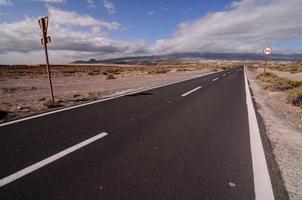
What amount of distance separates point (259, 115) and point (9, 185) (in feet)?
25.1

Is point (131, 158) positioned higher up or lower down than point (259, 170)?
higher up

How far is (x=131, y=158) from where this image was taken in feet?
14.3

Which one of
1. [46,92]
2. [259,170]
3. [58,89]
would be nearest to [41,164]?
[259,170]

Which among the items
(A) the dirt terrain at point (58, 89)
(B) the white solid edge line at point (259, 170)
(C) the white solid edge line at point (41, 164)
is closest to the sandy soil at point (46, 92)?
(A) the dirt terrain at point (58, 89)

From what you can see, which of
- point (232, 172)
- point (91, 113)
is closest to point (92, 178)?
point (232, 172)

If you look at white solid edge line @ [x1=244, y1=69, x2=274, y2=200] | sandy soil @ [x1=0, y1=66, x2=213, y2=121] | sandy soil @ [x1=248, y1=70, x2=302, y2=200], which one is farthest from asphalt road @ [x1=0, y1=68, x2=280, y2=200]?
sandy soil @ [x1=0, y1=66, x2=213, y2=121]

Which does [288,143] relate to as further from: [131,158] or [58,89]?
[58,89]

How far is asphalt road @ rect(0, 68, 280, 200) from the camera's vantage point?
129 inches

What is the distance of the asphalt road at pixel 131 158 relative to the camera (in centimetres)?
327

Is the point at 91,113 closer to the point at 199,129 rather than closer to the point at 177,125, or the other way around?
the point at 177,125

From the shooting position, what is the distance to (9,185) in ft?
11.0

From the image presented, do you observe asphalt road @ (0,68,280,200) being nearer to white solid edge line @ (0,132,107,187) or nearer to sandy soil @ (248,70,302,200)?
white solid edge line @ (0,132,107,187)

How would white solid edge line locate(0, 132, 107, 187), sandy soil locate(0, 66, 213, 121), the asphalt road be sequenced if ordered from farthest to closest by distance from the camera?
1. sandy soil locate(0, 66, 213, 121)
2. white solid edge line locate(0, 132, 107, 187)
3. the asphalt road

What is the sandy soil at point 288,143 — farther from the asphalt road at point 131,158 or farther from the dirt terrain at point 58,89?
the dirt terrain at point 58,89
